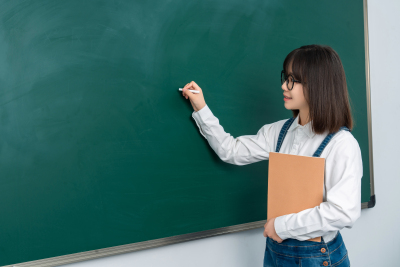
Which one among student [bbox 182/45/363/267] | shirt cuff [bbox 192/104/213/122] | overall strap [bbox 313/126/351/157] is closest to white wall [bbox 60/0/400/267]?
student [bbox 182/45/363/267]

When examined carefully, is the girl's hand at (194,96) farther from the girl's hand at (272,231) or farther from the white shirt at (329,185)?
the girl's hand at (272,231)

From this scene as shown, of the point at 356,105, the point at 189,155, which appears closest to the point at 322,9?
the point at 356,105

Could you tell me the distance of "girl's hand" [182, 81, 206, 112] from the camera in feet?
4.20

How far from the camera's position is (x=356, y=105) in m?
1.84

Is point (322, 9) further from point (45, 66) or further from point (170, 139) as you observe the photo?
point (45, 66)

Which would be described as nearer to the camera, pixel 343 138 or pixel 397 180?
pixel 343 138

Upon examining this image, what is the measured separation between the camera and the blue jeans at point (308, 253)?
1.10m

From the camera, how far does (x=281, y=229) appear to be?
1.10 metres

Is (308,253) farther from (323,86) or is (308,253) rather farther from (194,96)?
(194,96)

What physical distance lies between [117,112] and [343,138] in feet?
2.84

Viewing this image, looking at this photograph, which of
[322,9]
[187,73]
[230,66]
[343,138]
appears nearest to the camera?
[343,138]

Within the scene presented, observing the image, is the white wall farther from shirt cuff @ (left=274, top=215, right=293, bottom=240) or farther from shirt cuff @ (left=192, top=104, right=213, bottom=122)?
shirt cuff @ (left=192, top=104, right=213, bottom=122)

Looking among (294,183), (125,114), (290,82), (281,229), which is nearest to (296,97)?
(290,82)

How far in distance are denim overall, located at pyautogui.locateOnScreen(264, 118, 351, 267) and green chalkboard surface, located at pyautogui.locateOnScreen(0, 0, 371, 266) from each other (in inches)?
13.4
